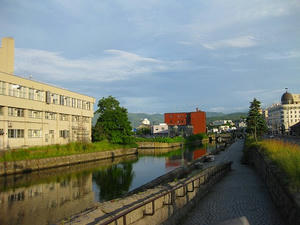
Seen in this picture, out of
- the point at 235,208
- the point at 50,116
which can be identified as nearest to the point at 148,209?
the point at 235,208

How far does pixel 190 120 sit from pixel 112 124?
92357 millimetres

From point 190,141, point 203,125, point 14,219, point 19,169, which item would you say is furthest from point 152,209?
point 203,125

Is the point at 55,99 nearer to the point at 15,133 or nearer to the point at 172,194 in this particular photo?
the point at 15,133

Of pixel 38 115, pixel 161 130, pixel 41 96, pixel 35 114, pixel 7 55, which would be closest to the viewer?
pixel 35 114

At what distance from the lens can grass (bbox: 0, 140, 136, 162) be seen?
136ft

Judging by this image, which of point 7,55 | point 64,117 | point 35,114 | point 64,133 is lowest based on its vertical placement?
point 64,133

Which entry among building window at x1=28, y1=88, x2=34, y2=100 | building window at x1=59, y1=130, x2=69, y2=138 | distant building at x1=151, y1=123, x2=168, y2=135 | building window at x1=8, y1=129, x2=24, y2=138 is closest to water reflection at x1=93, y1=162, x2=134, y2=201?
building window at x1=8, y1=129, x2=24, y2=138

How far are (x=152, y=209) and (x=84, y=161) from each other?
48495 mm

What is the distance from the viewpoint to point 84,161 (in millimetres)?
56656

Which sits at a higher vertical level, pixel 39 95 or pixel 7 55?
pixel 7 55

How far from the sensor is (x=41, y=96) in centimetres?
5481

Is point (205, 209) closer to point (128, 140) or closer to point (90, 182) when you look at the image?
point (90, 182)

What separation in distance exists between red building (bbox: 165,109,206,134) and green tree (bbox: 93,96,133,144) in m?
85.2

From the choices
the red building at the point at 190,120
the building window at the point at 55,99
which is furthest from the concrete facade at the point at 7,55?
the red building at the point at 190,120
